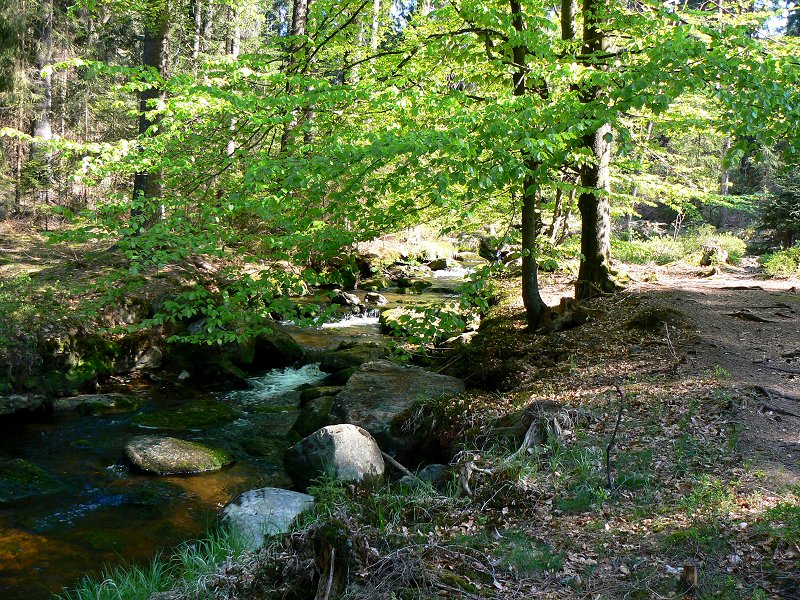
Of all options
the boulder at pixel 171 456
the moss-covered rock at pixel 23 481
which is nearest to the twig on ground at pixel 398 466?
the boulder at pixel 171 456

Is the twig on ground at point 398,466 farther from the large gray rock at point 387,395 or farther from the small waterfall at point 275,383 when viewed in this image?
the small waterfall at point 275,383

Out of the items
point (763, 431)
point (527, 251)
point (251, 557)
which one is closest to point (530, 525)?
point (251, 557)

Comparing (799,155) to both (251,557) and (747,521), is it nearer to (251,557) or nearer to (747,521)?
(747,521)

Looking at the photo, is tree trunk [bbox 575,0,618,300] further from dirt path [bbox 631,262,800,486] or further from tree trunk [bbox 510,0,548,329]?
tree trunk [bbox 510,0,548,329]

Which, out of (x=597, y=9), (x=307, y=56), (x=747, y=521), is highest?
(x=597, y=9)

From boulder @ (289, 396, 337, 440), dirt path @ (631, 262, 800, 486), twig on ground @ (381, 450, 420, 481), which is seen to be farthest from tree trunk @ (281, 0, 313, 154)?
dirt path @ (631, 262, 800, 486)

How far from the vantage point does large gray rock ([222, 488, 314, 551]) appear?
5.16 m

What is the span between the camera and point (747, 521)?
12.7ft

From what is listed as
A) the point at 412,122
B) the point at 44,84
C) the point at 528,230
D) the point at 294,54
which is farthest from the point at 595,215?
the point at 44,84

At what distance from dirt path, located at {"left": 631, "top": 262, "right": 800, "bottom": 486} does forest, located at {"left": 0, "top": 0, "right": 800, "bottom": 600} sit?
0.05 metres

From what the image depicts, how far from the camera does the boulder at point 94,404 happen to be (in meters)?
9.51

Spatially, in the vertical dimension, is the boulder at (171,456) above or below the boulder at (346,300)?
below

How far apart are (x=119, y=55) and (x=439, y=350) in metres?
27.9

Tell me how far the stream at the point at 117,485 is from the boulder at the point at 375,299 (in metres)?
6.72
